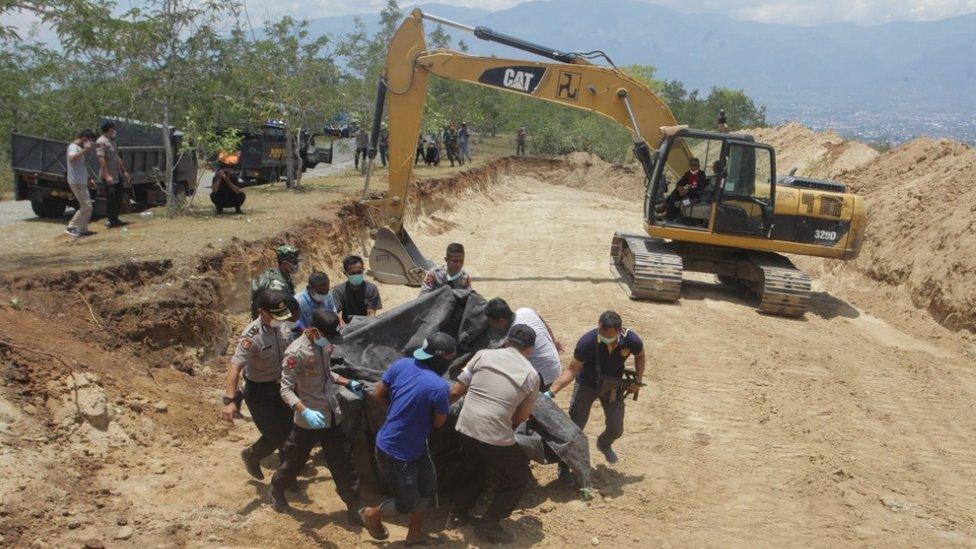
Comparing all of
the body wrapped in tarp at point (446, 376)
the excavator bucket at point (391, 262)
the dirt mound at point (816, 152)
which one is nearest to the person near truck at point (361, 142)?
the dirt mound at point (816, 152)

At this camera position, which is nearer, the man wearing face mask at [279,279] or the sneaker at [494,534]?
the sneaker at [494,534]

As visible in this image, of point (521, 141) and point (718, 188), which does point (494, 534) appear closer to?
point (718, 188)

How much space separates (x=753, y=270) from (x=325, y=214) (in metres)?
7.75

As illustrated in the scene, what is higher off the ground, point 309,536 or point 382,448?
→ point 382,448

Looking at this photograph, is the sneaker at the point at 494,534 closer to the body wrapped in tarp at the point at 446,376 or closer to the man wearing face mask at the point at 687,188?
the body wrapped in tarp at the point at 446,376

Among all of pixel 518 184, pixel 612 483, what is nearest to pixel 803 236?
pixel 612 483

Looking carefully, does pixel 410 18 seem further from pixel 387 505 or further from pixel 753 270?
pixel 387 505

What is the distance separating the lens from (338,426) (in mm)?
6414

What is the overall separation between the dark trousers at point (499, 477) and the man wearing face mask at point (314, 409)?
876mm

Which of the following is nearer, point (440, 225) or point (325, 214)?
point (325, 214)

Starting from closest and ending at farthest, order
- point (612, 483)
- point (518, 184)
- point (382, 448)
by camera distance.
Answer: point (382, 448) < point (612, 483) < point (518, 184)

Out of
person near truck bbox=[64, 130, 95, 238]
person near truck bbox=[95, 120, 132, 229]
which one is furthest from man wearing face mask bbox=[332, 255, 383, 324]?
person near truck bbox=[95, 120, 132, 229]

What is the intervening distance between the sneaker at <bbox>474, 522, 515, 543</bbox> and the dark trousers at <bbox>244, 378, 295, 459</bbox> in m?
1.65

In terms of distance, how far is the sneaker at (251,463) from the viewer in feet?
22.3
